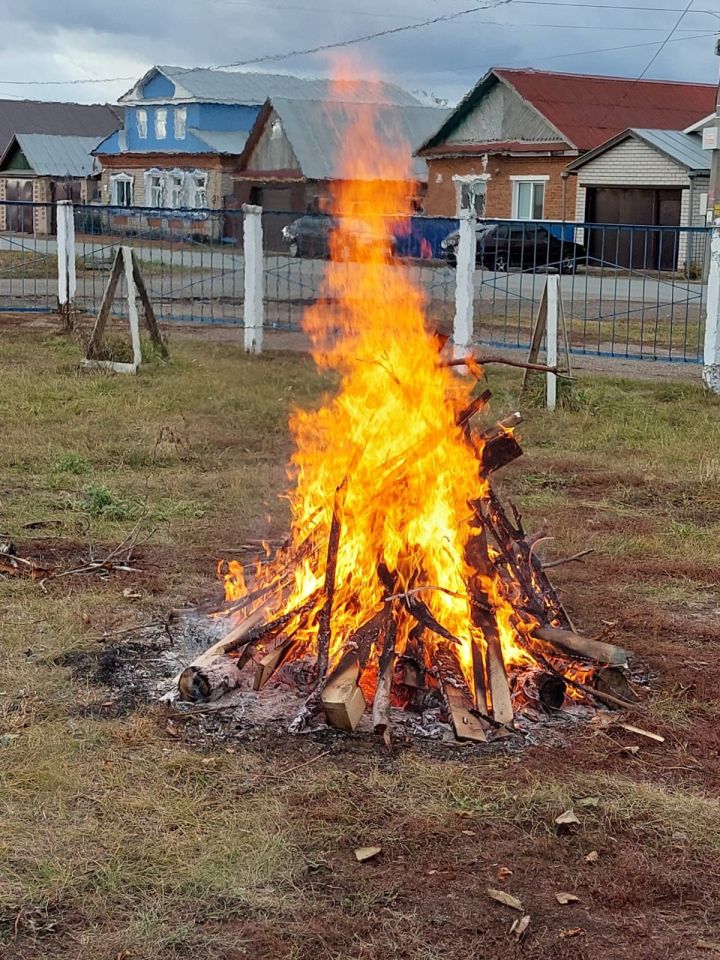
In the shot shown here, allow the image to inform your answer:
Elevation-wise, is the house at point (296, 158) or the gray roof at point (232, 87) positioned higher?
the gray roof at point (232, 87)

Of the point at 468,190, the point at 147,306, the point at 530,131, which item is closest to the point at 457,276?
the point at 147,306

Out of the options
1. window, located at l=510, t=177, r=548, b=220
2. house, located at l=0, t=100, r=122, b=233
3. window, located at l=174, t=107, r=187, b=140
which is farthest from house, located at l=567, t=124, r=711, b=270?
house, located at l=0, t=100, r=122, b=233

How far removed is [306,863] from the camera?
4125mm

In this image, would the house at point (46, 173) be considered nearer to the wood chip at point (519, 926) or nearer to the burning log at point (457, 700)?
the burning log at point (457, 700)

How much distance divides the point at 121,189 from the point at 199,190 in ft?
19.6

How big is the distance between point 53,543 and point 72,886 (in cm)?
397

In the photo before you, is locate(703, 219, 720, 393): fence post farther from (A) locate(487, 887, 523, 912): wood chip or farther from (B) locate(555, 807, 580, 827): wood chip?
(A) locate(487, 887, 523, 912): wood chip

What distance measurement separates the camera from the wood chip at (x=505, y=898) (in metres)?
3.88

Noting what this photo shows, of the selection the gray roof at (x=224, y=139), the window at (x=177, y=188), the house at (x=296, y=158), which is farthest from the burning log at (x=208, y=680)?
the window at (x=177, y=188)

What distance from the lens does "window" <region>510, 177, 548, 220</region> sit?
39.6 metres

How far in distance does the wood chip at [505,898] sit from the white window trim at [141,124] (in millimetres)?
50326

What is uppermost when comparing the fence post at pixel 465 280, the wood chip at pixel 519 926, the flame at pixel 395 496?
the fence post at pixel 465 280

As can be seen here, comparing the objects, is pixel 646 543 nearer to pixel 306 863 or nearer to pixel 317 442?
pixel 317 442

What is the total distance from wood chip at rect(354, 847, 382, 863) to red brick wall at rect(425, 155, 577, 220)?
3607 cm
